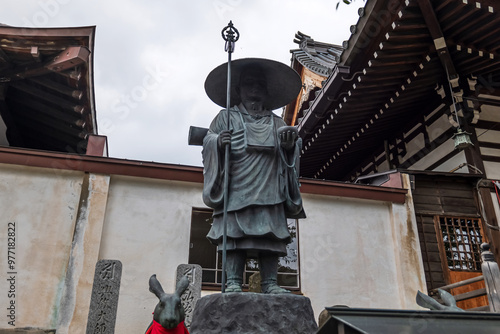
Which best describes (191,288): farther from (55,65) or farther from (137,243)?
(55,65)

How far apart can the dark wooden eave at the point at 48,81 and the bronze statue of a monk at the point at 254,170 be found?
548 cm

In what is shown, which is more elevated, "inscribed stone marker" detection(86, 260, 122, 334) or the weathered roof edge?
the weathered roof edge

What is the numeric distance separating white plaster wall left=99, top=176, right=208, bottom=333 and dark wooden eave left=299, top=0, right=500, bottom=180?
415 centimetres

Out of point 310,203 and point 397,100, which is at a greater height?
point 397,100

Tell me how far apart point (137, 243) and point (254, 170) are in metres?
5.53

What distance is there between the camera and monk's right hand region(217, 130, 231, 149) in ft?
11.6

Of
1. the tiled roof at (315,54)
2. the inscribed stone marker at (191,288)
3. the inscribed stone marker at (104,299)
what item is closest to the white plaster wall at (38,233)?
the inscribed stone marker at (104,299)

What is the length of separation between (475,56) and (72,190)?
28.4 ft

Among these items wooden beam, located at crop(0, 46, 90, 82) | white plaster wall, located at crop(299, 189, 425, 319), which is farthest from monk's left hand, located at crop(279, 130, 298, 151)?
wooden beam, located at crop(0, 46, 90, 82)

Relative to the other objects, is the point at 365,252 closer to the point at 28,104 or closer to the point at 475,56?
the point at 475,56

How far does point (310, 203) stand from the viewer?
9516mm

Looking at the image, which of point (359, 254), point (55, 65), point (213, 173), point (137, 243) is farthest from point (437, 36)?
point (55, 65)

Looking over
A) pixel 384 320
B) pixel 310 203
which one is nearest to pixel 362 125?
pixel 310 203

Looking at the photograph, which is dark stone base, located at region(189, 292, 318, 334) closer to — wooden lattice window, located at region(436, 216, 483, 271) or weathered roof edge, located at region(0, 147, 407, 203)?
weathered roof edge, located at region(0, 147, 407, 203)
